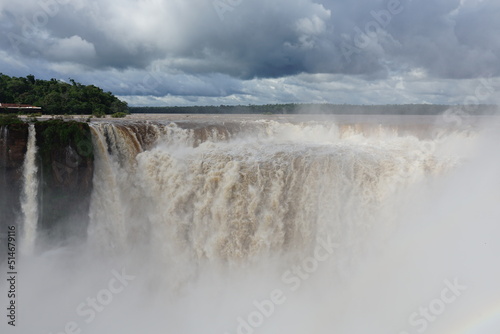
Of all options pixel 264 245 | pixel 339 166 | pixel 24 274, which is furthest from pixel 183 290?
pixel 339 166

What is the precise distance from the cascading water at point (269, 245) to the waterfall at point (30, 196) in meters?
0.68

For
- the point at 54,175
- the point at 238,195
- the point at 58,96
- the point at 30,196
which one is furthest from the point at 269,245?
the point at 58,96

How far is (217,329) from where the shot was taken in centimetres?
1358

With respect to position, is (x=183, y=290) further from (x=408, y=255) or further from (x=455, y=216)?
(x=455, y=216)

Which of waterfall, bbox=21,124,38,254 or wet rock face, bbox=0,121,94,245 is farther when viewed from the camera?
waterfall, bbox=21,124,38,254

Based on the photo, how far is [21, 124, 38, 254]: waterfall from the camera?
567 inches

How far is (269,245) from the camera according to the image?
47.7ft

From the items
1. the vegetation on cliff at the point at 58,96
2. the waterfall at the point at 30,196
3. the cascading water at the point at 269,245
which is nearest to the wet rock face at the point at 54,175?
the waterfall at the point at 30,196

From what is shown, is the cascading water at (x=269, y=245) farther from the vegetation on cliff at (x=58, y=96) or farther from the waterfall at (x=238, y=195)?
the vegetation on cliff at (x=58, y=96)

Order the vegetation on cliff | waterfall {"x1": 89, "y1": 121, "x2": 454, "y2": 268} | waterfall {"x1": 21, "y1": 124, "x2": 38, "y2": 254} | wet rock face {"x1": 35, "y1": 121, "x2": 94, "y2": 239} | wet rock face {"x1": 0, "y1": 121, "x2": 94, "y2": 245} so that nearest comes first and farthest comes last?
wet rock face {"x1": 0, "y1": 121, "x2": 94, "y2": 245} < waterfall {"x1": 21, "y1": 124, "x2": 38, "y2": 254} < waterfall {"x1": 89, "y1": 121, "x2": 454, "y2": 268} < wet rock face {"x1": 35, "y1": 121, "x2": 94, "y2": 239} < the vegetation on cliff

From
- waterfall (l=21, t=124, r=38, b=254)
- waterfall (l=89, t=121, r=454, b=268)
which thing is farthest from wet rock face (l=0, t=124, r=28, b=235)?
waterfall (l=89, t=121, r=454, b=268)

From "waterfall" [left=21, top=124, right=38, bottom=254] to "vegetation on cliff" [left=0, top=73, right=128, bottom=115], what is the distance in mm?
19506

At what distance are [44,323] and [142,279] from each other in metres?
3.74

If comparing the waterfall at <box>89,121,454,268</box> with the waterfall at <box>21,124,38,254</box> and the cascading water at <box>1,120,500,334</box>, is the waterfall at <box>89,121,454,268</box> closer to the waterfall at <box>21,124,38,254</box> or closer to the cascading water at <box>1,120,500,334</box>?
the cascading water at <box>1,120,500,334</box>
